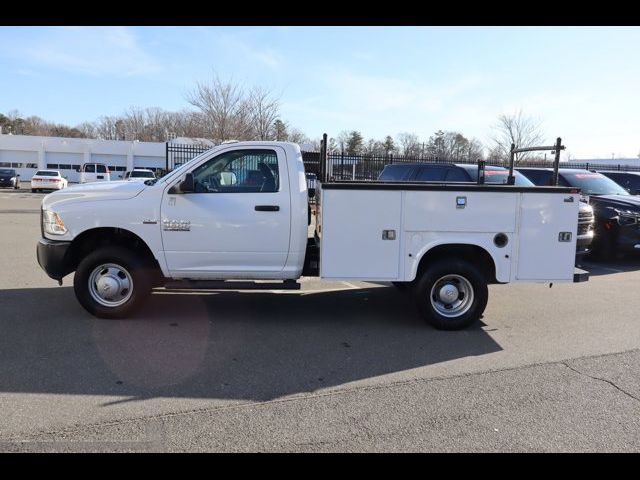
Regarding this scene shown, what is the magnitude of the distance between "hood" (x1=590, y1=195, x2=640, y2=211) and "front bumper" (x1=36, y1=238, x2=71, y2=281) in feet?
35.0

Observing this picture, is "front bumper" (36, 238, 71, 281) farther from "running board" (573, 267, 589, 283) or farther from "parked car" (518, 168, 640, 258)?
"parked car" (518, 168, 640, 258)

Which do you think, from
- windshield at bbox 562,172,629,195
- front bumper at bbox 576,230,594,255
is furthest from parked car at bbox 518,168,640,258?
front bumper at bbox 576,230,594,255

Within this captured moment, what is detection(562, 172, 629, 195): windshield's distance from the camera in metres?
11.8

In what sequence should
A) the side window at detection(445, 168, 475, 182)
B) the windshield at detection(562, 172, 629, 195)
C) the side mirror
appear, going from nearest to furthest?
the side mirror < the side window at detection(445, 168, 475, 182) < the windshield at detection(562, 172, 629, 195)

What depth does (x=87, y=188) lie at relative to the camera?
20.3ft

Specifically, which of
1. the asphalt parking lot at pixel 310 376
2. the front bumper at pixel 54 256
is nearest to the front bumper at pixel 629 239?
the asphalt parking lot at pixel 310 376

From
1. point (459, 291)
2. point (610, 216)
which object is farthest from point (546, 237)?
point (610, 216)

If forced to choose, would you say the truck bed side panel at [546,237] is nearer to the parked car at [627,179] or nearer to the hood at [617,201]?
the hood at [617,201]

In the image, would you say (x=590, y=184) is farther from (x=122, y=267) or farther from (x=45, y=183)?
(x=45, y=183)

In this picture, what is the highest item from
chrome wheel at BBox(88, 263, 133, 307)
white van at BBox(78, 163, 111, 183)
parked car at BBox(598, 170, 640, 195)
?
white van at BBox(78, 163, 111, 183)

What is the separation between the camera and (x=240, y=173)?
6070 millimetres

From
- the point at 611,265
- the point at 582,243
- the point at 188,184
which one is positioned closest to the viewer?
the point at 188,184

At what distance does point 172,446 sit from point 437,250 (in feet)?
12.5

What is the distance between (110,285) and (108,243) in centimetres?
53
